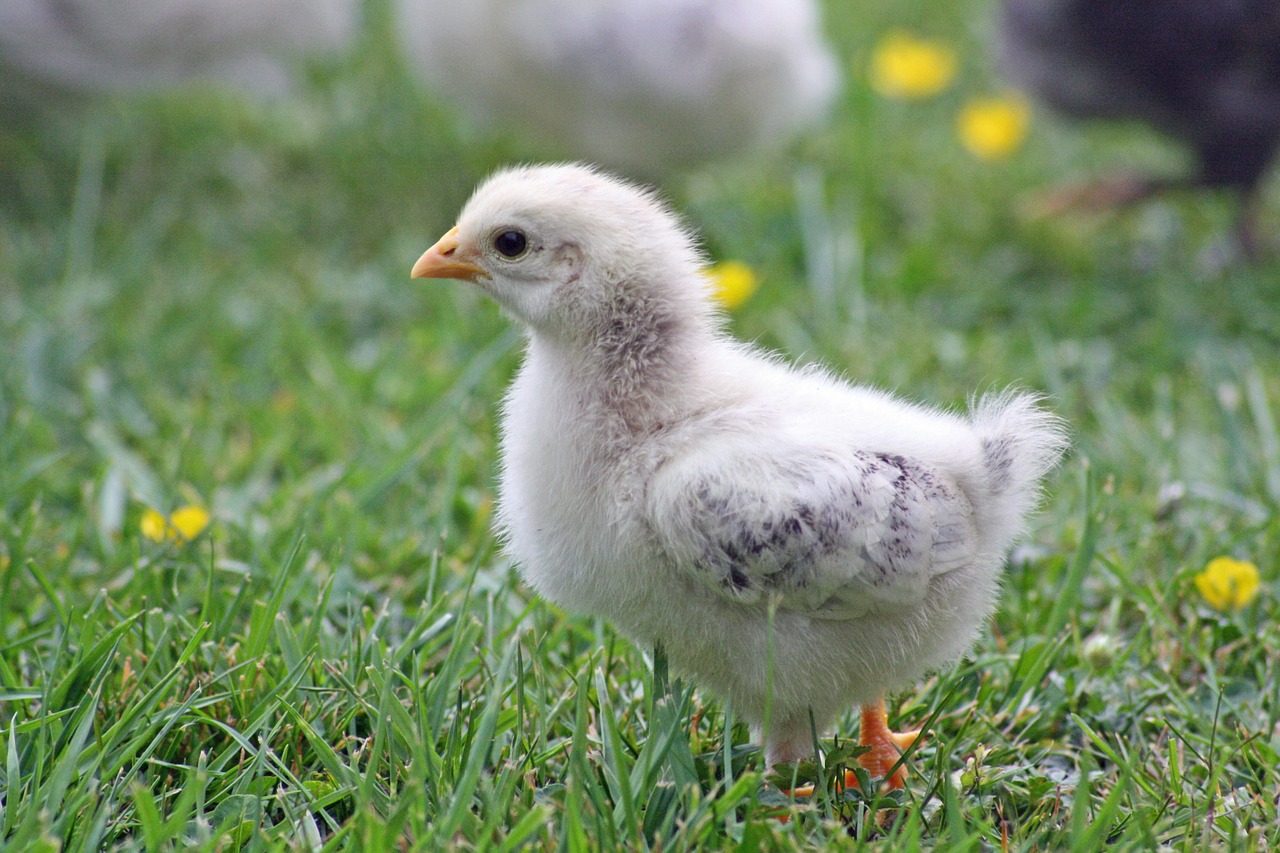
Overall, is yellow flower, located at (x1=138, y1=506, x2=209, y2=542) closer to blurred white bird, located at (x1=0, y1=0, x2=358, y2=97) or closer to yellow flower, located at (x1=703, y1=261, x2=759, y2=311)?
yellow flower, located at (x1=703, y1=261, x2=759, y2=311)

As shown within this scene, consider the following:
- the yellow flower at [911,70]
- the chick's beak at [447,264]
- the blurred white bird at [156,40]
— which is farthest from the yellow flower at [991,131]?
the chick's beak at [447,264]

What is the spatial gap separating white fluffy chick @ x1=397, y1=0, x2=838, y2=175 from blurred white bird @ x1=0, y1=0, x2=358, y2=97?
504mm

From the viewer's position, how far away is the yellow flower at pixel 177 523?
7.86 ft

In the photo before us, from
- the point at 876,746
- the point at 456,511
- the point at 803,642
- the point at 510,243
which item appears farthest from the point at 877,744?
A: the point at 456,511

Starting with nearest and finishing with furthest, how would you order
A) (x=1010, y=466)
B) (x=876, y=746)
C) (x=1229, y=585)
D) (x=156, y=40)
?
1. (x=1010, y=466)
2. (x=876, y=746)
3. (x=1229, y=585)
4. (x=156, y=40)

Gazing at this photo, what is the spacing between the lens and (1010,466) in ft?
5.71

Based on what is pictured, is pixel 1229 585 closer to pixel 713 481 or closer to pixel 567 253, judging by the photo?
pixel 713 481

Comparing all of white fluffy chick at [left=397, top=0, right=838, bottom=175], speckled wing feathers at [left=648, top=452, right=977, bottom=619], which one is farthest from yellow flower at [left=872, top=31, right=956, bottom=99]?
speckled wing feathers at [left=648, top=452, right=977, bottom=619]

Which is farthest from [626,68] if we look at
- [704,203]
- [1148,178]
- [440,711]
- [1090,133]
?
[440,711]

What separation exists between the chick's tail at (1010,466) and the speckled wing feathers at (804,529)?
0.13 m

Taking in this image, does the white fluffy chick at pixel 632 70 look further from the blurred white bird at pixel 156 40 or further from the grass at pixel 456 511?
the blurred white bird at pixel 156 40

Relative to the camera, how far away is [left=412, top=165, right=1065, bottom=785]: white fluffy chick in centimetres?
160

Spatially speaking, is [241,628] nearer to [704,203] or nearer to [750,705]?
[750,705]

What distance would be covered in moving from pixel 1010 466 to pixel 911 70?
14.3 ft
